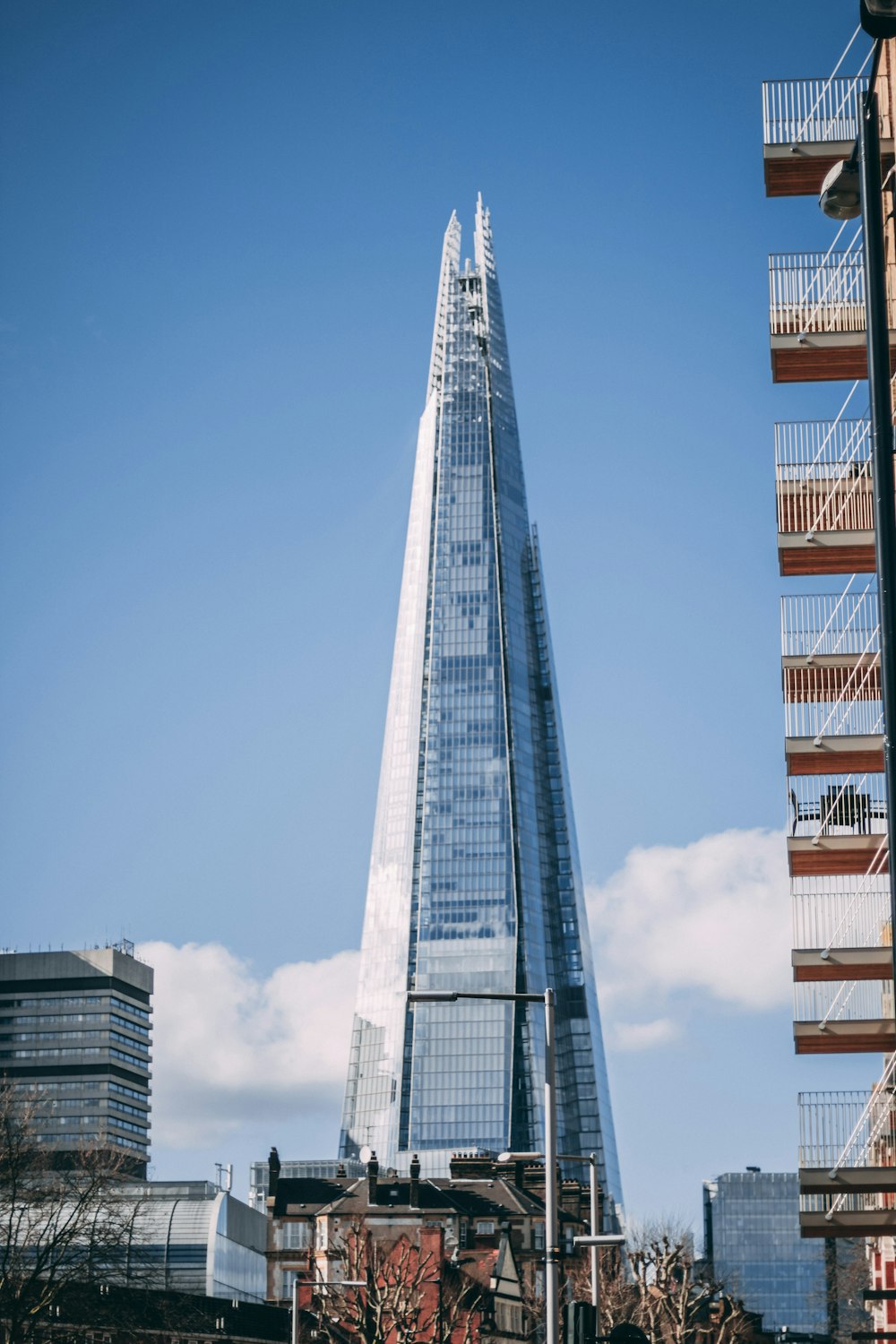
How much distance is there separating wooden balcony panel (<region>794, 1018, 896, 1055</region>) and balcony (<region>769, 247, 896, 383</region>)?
536 inches

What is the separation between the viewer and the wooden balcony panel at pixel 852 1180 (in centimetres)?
3675

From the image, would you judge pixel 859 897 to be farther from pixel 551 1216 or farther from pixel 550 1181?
pixel 550 1181

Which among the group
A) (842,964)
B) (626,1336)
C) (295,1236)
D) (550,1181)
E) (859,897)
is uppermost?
(295,1236)

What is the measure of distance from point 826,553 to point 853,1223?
541 inches

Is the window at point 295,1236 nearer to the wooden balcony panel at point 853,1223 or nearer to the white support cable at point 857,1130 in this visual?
the wooden balcony panel at point 853,1223

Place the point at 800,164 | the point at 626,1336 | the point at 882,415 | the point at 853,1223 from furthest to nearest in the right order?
the point at 800,164, the point at 853,1223, the point at 626,1336, the point at 882,415

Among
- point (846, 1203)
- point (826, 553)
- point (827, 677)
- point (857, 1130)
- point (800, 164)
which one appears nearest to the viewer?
point (857, 1130)

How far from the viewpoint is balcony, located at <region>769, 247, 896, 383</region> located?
42.9 meters

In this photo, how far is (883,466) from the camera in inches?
747

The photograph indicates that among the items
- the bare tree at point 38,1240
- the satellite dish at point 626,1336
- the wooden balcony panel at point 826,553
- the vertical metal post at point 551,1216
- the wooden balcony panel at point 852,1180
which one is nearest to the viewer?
the satellite dish at point 626,1336

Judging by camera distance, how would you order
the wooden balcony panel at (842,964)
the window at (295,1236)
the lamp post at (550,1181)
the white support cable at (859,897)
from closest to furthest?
1. the lamp post at (550,1181)
2. the wooden balcony panel at (842,964)
3. the white support cable at (859,897)
4. the window at (295,1236)

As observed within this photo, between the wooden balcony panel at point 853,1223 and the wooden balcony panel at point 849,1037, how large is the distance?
11.4 feet

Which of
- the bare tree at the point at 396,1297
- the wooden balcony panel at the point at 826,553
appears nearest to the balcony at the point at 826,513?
the wooden balcony panel at the point at 826,553

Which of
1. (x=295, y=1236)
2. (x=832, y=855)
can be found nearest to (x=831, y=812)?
(x=832, y=855)
